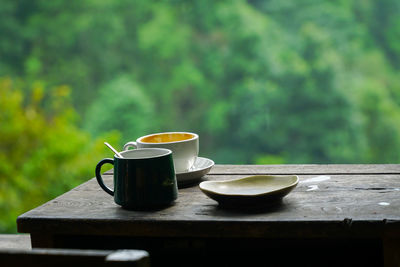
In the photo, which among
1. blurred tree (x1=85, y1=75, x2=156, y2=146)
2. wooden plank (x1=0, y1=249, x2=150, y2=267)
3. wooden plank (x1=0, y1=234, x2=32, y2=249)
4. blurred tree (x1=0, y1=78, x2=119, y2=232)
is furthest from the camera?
blurred tree (x1=85, y1=75, x2=156, y2=146)

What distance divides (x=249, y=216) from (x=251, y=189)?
0.48ft

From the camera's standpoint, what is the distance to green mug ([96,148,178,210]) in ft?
2.87

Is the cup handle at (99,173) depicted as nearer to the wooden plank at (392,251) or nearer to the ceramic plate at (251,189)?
the ceramic plate at (251,189)

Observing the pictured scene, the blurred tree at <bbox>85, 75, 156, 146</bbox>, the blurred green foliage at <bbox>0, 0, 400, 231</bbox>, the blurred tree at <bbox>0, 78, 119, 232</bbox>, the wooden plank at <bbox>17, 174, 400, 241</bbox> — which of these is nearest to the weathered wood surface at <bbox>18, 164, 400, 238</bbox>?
the wooden plank at <bbox>17, 174, 400, 241</bbox>

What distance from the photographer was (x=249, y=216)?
825 millimetres

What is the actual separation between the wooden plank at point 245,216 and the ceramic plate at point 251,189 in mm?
20

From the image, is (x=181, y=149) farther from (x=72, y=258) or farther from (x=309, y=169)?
(x=72, y=258)

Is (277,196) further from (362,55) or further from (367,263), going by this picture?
(362,55)

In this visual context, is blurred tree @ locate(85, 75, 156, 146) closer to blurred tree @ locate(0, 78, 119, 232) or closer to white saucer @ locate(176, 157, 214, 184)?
blurred tree @ locate(0, 78, 119, 232)

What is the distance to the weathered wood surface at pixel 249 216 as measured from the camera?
30.7 inches

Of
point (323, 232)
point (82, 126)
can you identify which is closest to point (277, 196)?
point (323, 232)

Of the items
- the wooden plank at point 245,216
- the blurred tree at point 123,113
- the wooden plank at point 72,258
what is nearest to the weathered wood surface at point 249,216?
the wooden plank at point 245,216

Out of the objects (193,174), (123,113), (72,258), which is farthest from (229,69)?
(72,258)

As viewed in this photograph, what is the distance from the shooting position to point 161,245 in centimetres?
Result: 102
